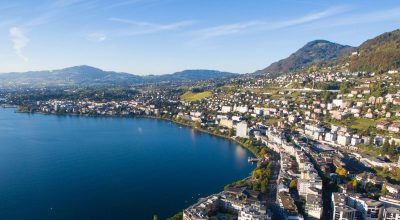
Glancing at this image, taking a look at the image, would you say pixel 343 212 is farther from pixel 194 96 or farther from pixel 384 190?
pixel 194 96

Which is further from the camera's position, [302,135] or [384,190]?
[302,135]

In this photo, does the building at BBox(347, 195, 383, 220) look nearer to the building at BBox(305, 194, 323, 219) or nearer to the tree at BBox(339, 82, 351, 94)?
the building at BBox(305, 194, 323, 219)

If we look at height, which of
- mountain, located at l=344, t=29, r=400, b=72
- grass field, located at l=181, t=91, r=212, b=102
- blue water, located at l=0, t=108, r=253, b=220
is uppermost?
mountain, located at l=344, t=29, r=400, b=72

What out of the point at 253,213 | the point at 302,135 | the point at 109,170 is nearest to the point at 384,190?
the point at 253,213

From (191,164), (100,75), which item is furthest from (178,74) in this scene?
(191,164)

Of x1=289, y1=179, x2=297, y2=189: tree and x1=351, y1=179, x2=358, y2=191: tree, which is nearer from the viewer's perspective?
x1=289, y1=179, x2=297, y2=189: tree

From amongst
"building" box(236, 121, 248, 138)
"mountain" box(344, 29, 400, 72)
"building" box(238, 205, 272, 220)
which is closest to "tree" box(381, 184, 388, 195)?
"building" box(238, 205, 272, 220)

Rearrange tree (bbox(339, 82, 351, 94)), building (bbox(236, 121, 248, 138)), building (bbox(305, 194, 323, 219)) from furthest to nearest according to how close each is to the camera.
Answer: tree (bbox(339, 82, 351, 94)) < building (bbox(236, 121, 248, 138)) < building (bbox(305, 194, 323, 219))
